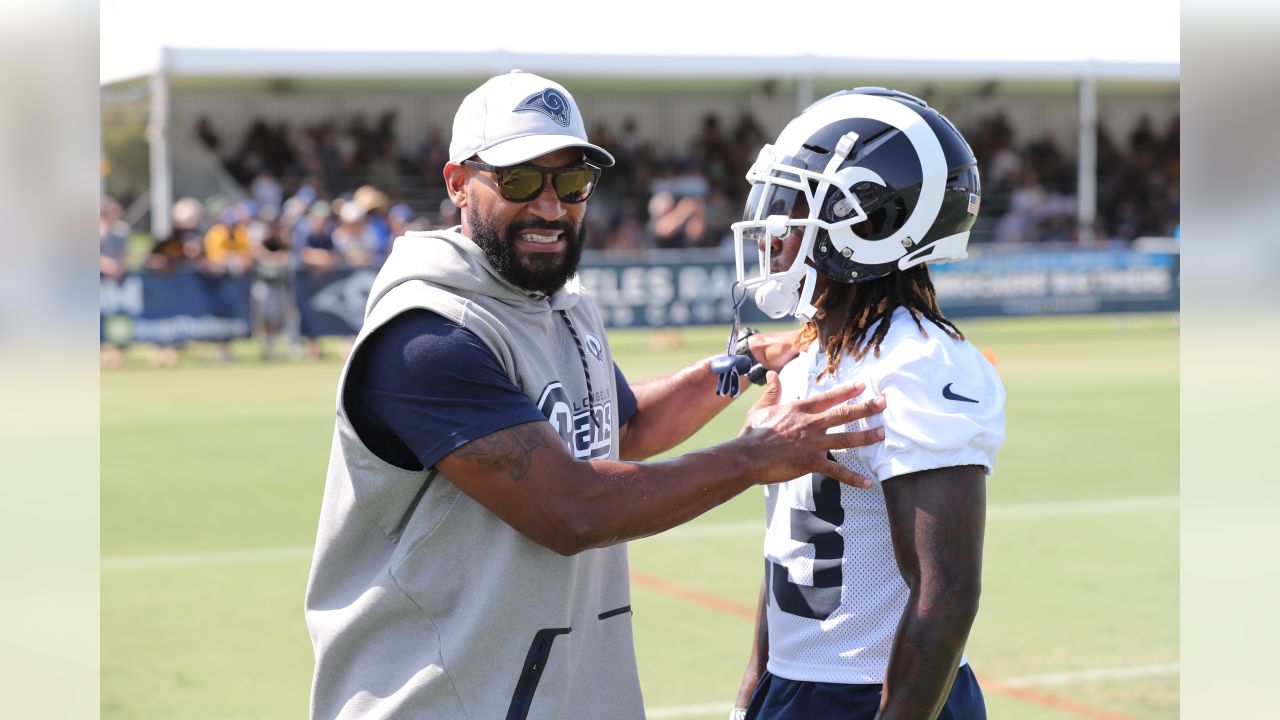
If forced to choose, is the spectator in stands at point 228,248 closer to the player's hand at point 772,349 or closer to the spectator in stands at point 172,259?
the spectator in stands at point 172,259

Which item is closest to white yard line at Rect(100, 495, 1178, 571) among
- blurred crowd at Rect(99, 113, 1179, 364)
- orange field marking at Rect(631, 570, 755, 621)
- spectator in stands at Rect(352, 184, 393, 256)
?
orange field marking at Rect(631, 570, 755, 621)

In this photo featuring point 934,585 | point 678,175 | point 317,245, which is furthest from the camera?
point 678,175

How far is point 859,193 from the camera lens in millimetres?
2799

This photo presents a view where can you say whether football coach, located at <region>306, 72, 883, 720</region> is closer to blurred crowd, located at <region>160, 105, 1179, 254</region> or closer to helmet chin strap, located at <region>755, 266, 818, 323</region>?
helmet chin strap, located at <region>755, 266, 818, 323</region>

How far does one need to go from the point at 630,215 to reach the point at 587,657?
28514mm

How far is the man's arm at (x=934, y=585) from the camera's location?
2.47 metres

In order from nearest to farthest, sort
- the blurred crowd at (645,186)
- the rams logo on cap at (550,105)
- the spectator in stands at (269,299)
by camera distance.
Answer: the rams logo on cap at (550,105) → the spectator in stands at (269,299) → the blurred crowd at (645,186)

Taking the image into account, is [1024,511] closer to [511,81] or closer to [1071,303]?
[511,81]

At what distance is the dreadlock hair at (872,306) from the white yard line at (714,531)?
5.82 metres

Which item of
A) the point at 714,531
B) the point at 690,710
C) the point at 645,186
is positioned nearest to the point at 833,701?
the point at 690,710

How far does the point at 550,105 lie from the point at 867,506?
3.80 feet

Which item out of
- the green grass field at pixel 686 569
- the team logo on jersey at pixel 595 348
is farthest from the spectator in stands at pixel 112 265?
the team logo on jersey at pixel 595 348

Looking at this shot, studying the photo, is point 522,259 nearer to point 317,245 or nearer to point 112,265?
point 112,265

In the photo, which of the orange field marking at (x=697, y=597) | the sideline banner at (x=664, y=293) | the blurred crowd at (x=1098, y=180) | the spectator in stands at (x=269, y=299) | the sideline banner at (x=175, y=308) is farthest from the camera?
the blurred crowd at (x=1098, y=180)
